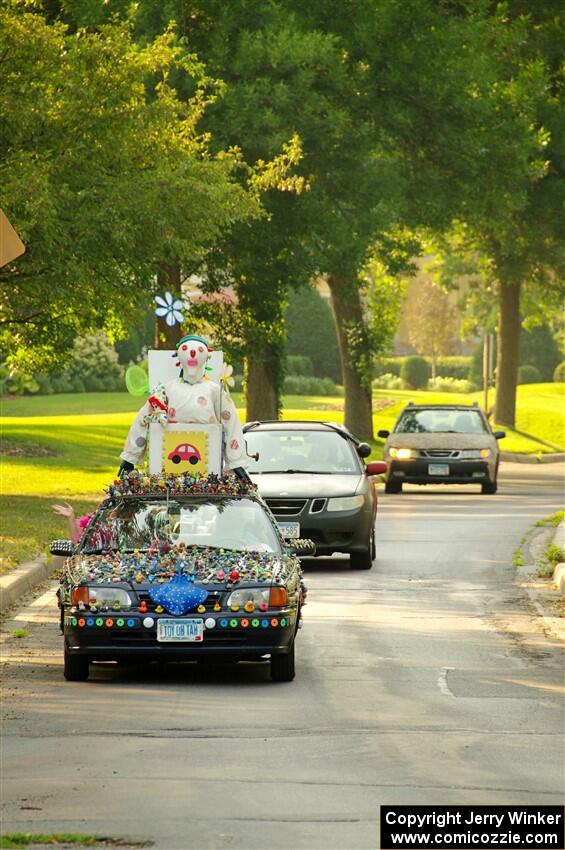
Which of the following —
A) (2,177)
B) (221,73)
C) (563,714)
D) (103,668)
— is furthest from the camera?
(221,73)

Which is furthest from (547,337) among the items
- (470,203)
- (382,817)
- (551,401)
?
(382,817)

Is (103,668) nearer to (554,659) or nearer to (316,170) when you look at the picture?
(554,659)

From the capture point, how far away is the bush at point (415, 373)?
309ft

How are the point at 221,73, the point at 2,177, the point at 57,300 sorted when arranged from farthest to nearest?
the point at 221,73 < the point at 57,300 < the point at 2,177

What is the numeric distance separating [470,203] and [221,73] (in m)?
10.1

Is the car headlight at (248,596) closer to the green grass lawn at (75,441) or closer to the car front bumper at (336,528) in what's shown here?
the green grass lawn at (75,441)

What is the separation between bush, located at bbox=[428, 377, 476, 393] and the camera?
88250 mm

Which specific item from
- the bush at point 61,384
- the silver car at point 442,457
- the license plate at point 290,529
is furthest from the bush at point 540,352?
the license plate at point 290,529

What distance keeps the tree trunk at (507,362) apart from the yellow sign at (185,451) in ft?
144

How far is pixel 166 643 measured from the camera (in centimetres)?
1242

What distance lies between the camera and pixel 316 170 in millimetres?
37875

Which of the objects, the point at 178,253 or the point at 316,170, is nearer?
the point at 178,253

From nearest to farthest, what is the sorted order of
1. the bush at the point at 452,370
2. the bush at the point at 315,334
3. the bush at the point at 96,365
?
the bush at the point at 96,365, the bush at the point at 315,334, the bush at the point at 452,370

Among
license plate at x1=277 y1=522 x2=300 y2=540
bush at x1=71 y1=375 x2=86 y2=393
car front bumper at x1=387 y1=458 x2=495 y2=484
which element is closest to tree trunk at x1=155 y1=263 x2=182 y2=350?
car front bumper at x1=387 y1=458 x2=495 y2=484
